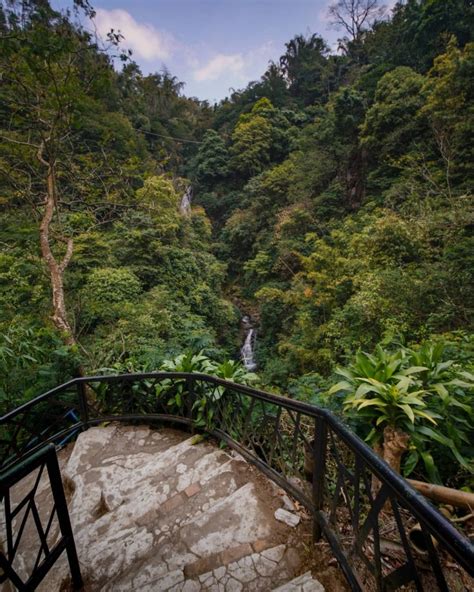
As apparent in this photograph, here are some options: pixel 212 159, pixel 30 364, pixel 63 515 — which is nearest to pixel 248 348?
pixel 30 364

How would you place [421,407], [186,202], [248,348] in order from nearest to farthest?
1. [421,407]
2. [248,348]
3. [186,202]

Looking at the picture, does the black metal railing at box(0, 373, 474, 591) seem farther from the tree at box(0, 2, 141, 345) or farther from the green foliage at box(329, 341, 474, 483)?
the tree at box(0, 2, 141, 345)

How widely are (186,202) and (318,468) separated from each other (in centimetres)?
2217

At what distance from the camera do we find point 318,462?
1.62m

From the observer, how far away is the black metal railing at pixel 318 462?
3.37 feet

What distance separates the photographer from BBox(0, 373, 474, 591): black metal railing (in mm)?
1027

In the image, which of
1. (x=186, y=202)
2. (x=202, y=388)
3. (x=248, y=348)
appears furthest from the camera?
(x=186, y=202)

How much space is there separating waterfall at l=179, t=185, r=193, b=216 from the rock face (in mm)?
→ 16462

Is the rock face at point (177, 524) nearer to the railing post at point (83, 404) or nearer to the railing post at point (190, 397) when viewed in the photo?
the railing post at point (190, 397)

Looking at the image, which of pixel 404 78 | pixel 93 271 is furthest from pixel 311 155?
pixel 93 271

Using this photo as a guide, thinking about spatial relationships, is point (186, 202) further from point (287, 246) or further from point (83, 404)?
point (83, 404)

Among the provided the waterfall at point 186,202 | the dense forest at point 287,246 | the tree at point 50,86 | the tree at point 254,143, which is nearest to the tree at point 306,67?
the dense forest at point 287,246

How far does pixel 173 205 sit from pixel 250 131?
38.4 ft

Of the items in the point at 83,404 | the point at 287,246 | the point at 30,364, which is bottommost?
the point at 83,404
